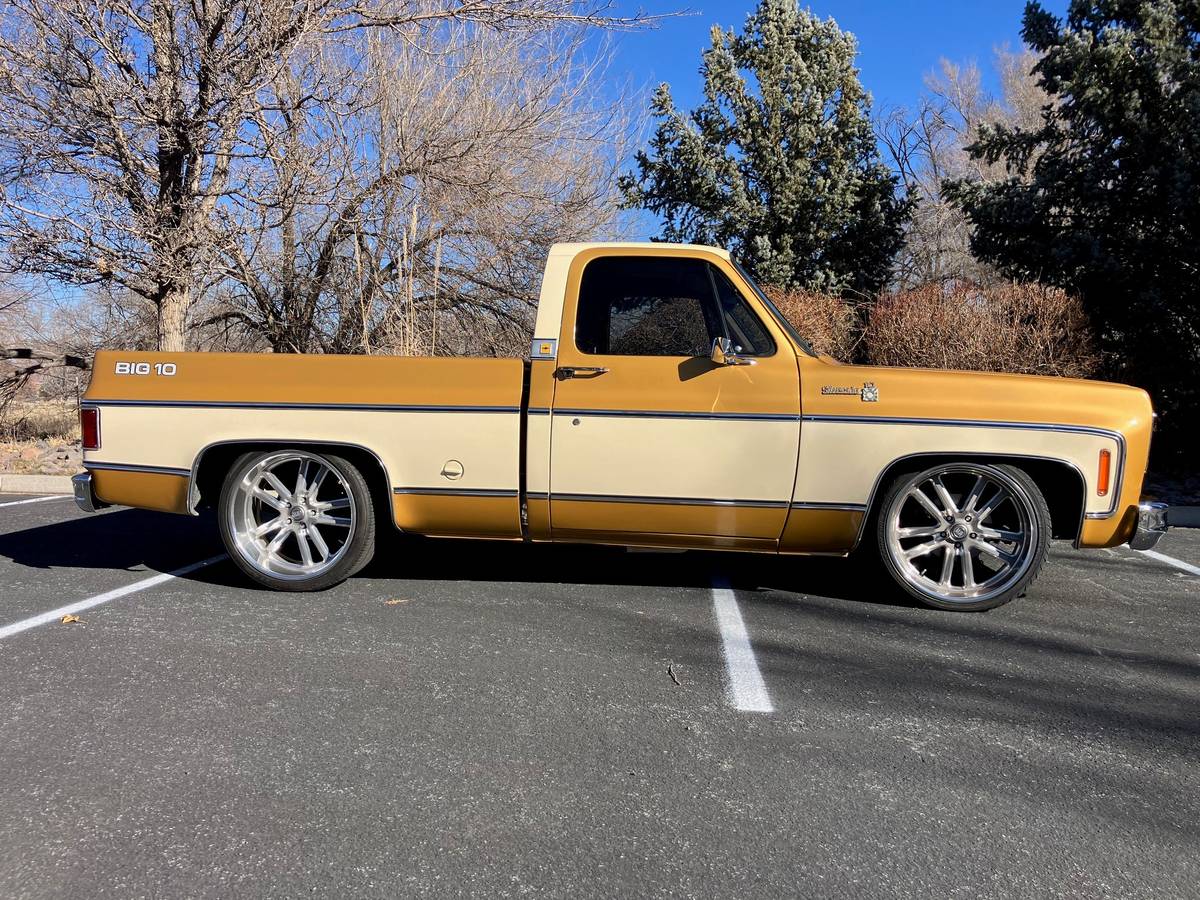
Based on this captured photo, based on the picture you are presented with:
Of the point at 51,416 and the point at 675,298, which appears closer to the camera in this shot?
the point at 675,298

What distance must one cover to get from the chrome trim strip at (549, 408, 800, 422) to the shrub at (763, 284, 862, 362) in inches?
320

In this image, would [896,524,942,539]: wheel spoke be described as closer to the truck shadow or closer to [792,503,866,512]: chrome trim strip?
[792,503,866,512]: chrome trim strip

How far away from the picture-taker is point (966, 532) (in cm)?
484

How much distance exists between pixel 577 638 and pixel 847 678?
1.27 metres

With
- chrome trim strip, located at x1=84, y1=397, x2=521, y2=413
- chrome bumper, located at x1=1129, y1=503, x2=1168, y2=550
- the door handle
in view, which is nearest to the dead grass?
chrome trim strip, located at x1=84, y1=397, x2=521, y2=413

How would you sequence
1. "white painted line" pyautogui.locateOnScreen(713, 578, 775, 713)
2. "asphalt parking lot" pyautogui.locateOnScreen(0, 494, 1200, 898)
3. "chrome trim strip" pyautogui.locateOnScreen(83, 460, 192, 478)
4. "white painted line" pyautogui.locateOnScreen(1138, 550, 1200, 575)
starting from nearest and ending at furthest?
"asphalt parking lot" pyautogui.locateOnScreen(0, 494, 1200, 898) → "white painted line" pyautogui.locateOnScreen(713, 578, 775, 713) → "chrome trim strip" pyautogui.locateOnScreen(83, 460, 192, 478) → "white painted line" pyautogui.locateOnScreen(1138, 550, 1200, 575)

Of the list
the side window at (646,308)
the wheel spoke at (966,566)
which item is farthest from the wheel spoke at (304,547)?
the wheel spoke at (966,566)

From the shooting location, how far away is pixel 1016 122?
30359 millimetres

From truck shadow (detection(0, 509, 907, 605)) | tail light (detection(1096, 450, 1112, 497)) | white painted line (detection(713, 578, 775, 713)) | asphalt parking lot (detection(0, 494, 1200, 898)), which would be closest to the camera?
asphalt parking lot (detection(0, 494, 1200, 898))

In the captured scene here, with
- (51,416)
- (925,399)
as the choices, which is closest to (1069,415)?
(925,399)

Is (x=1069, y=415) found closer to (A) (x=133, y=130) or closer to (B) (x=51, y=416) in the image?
(A) (x=133, y=130)

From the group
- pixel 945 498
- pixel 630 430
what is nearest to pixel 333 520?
pixel 630 430

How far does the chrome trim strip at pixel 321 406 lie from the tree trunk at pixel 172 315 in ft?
21.6

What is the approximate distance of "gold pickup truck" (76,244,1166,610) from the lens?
15.4 ft
